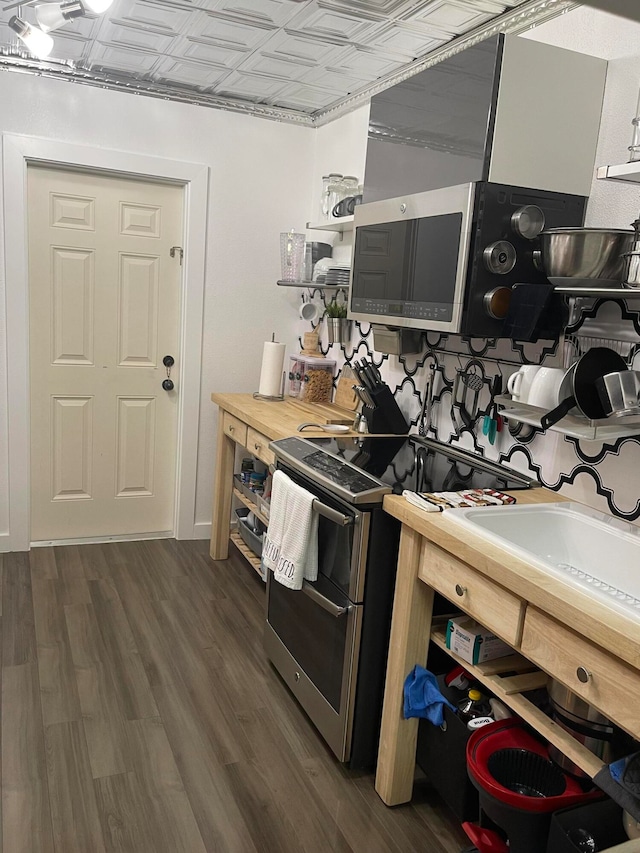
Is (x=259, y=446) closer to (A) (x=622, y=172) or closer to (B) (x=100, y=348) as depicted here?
(B) (x=100, y=348)

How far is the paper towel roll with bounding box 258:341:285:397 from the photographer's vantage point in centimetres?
360

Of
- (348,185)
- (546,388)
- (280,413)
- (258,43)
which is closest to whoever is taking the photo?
(546,388)

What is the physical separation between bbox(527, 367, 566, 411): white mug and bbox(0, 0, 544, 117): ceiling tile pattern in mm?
1297

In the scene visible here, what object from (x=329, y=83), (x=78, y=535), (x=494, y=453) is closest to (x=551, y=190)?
(x=494, y=453)

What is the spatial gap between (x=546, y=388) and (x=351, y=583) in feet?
2.55

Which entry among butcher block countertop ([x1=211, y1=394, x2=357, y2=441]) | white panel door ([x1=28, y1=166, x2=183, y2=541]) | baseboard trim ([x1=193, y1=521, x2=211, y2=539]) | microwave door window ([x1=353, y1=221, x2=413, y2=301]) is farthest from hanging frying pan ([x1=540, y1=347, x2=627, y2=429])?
baseboard trim ([x1=193, y1=521, x2=211, y2=539])

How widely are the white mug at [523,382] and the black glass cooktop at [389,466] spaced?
308 millimetres

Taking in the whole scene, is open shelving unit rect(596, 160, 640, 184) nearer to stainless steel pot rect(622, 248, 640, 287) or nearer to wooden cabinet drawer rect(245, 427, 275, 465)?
stainless steel pot rect(622, 248, 640, 287)

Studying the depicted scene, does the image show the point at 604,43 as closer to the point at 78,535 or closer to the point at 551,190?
the point at 551,190

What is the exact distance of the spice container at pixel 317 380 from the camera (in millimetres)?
3652

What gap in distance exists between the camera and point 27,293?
3.46 meters

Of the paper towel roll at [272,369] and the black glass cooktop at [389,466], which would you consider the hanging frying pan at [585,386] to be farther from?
the paper towel roll at [272,369]

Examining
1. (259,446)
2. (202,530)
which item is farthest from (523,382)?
(202,530)

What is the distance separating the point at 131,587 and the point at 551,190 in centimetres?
247
